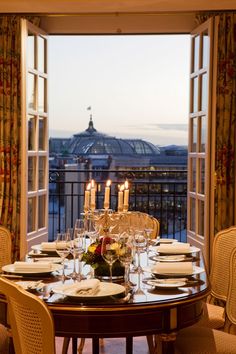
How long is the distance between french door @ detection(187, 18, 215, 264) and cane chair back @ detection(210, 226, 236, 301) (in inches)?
53.9

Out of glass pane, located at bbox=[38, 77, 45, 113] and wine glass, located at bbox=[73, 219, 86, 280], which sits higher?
glass pane, located at bbox=[38, 77, 45, 113]

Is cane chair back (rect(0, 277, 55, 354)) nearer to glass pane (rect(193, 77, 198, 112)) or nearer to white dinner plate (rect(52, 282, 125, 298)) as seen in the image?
white dinner plate (rect(52, 282, 125, 298))

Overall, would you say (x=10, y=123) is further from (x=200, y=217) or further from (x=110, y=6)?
(x=200, y=217)

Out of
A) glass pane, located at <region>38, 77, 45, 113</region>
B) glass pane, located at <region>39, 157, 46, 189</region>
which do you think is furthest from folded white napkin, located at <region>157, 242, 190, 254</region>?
glass pane, located at <region>38, 77, 45, 113</region>

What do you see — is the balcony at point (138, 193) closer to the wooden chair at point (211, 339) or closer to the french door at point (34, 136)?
the french door at point (34, 136)

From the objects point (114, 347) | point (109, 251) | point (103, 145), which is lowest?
point (114, 347)

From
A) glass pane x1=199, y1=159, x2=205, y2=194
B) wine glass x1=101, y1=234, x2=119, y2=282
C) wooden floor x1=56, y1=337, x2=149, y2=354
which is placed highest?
glass pane x1=199, y1=159, x2=205, y2=194

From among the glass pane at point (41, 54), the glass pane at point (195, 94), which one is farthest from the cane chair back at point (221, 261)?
the glass pane at point (41, 54)

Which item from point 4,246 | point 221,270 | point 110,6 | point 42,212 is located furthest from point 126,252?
point 42,212

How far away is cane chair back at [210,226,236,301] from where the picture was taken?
3311 mm

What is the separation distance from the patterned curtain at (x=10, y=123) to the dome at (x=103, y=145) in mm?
2539

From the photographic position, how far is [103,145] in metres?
7.63

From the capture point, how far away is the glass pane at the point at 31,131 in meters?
5.06

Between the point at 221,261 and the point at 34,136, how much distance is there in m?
2.35
